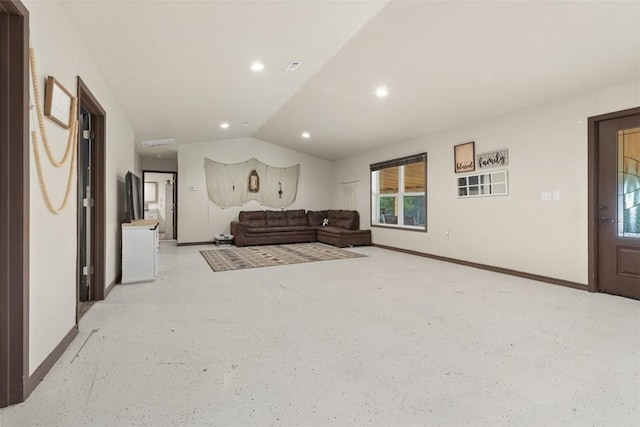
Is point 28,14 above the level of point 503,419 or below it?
above

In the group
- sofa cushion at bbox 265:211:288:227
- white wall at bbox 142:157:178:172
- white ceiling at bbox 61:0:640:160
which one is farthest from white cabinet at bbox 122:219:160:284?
white wall at bbox 142:157:178:172

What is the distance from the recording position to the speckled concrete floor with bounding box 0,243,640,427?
1.48 m

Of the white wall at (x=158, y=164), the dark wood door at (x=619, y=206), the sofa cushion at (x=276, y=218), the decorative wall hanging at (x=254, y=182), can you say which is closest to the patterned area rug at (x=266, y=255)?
the sofa cushion at (x=276, y=218)

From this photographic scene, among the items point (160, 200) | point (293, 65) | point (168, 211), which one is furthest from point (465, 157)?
point (160, 200)

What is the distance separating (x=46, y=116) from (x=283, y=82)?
314 cm

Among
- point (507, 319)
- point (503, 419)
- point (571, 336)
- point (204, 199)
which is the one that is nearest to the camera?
point (503, 419)

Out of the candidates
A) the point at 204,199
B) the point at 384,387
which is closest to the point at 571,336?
the point at 384,387

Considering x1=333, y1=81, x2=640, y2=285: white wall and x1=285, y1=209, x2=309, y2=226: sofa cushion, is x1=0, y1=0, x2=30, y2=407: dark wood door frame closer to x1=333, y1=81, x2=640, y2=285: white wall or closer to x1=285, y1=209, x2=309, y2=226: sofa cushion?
x1=333, y1=81, x2=640, y2=285: white wall

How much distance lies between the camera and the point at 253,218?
27.3 feet

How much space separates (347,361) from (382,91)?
12.2ft

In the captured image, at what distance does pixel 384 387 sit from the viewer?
1692 mm

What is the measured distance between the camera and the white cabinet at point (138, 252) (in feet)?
13.0

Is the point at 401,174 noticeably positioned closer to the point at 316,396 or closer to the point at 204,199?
the point at 204,199

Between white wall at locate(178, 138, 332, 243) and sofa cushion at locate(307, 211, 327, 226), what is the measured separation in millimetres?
367
